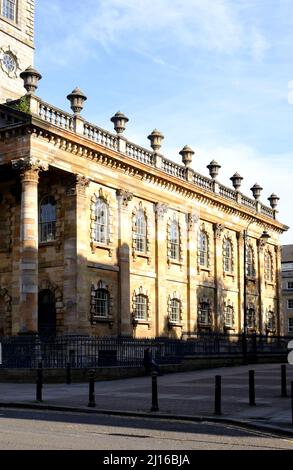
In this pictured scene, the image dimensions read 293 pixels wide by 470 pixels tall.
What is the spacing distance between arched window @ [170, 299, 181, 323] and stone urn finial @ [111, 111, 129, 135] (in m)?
10.7

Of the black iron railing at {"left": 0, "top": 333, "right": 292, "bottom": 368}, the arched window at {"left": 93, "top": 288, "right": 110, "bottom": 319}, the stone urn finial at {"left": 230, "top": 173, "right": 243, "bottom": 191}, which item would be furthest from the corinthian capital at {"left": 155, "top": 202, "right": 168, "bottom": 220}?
the stone urn finial at {"left": 230, "top": 173, "right": 243, "bottom": 191}

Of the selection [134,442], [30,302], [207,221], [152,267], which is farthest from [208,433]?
[207,221]

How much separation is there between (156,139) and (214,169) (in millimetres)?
8156

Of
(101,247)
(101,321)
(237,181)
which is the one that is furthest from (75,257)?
(237,181)

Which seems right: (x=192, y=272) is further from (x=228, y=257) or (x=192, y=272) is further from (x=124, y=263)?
(x=124, y=263)

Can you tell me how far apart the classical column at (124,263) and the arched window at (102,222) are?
0.91m

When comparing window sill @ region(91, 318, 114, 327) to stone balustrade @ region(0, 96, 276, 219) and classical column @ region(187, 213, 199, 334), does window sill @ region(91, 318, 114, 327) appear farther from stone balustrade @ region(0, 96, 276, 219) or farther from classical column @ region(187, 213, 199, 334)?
stone balustrade @ region(0, 96, 276, 219)

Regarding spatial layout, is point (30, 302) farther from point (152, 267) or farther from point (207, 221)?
point (207, 221)

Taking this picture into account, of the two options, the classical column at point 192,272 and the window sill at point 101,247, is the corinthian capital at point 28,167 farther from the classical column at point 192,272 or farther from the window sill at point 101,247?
the classical column at point 192,272

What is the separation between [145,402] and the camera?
58.3 feet

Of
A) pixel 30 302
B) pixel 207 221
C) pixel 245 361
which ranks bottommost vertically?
pixel 245 361

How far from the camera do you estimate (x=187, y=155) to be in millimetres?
42844

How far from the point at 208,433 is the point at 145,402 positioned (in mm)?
5413
